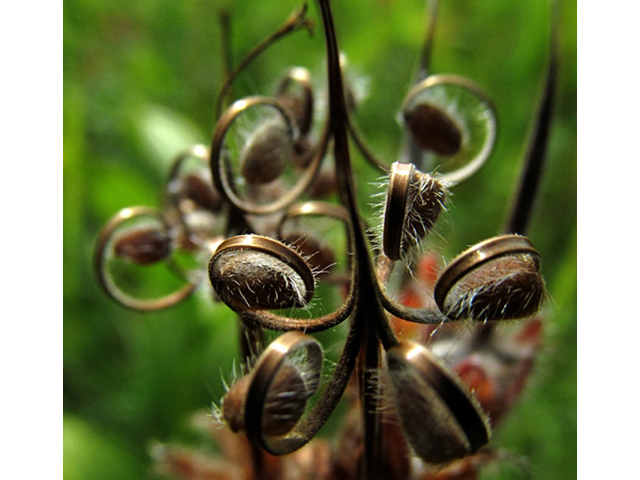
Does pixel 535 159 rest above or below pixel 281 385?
above

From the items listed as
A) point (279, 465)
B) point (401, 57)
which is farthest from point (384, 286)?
point (401, 57)

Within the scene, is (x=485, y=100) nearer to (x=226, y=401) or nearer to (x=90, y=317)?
(x=226, y=401)

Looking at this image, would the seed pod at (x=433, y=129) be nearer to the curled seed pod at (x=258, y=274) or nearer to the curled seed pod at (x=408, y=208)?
the curled seed pod at (x=408, y=208)

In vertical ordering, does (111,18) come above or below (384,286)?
above

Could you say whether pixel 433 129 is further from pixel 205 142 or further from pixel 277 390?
pixel 205 142

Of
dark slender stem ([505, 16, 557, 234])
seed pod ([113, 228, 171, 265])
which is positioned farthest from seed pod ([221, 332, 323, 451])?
dark slender stem ([505, 16, 557, 234])

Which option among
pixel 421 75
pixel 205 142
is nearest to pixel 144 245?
pixel 421 75
